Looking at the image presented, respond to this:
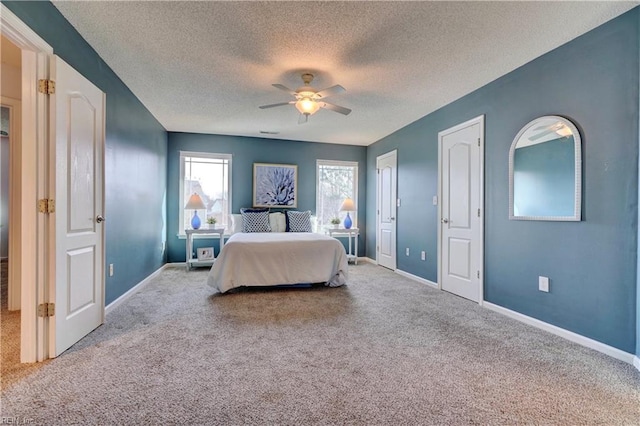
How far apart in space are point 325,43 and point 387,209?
11.7 ft

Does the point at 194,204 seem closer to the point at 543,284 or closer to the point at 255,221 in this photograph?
the point at 255,221

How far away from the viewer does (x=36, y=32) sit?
1.92m

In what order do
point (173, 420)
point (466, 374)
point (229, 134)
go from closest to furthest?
1. point (173, 420)
2. point (466, 374)
3. point (229, 134)

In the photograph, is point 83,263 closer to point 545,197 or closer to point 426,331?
point 426,331

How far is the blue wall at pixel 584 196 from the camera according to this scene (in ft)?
6.97

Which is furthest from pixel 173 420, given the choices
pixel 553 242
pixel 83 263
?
pixel 553 242

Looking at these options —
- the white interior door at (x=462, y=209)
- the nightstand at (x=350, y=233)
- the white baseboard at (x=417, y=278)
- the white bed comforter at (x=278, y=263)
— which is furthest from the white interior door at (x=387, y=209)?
the white bed comforter at (x=278, y=263)

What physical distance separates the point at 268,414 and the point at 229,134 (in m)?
5.11

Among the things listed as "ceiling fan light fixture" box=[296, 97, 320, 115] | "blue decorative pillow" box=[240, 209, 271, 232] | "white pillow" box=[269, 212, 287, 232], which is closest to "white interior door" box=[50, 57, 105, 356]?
"ceiling fan light fixture" box=[296, 97, 320, 115]

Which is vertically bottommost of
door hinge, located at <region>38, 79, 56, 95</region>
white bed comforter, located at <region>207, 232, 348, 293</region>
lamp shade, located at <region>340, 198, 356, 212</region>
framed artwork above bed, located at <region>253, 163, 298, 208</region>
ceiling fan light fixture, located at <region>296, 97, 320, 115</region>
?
white bed comforter, located at <region>207, 232, 348, 293</region>

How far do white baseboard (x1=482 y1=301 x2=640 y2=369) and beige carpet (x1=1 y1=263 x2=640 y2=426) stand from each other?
2.7 inches

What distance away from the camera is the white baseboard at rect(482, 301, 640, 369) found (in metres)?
2.11

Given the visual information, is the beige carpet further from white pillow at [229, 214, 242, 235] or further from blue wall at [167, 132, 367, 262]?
blue wall at [167, 132, 367, 262]

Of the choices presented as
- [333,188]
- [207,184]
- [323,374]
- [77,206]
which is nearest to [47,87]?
[77,206]
